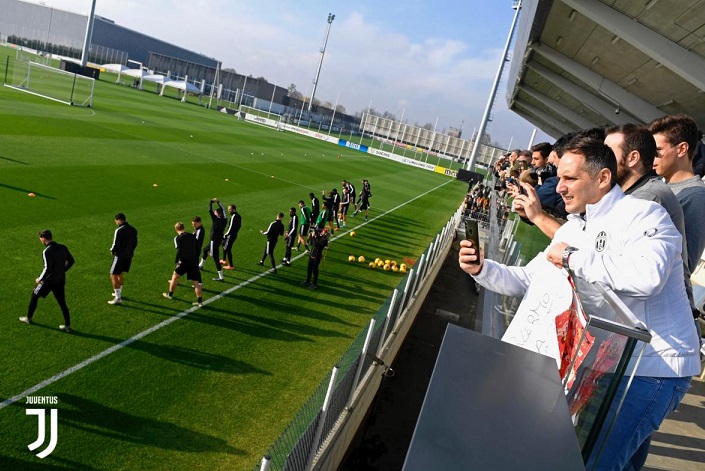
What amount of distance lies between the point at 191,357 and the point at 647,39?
403 inches

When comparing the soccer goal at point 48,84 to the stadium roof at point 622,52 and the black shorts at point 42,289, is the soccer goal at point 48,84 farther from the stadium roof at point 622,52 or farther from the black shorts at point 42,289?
the stadium roof at point 622,52

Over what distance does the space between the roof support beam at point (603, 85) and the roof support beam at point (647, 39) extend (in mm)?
4551

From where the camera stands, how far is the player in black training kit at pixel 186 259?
332 inches

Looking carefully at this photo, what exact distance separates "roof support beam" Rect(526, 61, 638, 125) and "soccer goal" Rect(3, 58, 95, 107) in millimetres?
28858

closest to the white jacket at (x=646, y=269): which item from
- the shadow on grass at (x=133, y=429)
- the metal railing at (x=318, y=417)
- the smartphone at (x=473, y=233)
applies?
the smartphone at (x=473, y=233)

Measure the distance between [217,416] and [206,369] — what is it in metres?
1.07

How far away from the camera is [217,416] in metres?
5.89

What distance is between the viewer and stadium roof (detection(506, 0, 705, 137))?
29.2 feet

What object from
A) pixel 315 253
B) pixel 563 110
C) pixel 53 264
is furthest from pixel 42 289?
pixel 563 110

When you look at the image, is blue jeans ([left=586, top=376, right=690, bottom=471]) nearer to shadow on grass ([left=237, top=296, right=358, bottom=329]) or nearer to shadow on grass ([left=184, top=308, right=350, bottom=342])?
shadow on grass ([left=184, top=308, right=350, bottom=342])

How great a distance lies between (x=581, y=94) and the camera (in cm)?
1698

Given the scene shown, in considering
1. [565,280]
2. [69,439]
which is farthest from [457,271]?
[565,280]

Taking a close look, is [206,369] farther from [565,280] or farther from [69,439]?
[565,280]

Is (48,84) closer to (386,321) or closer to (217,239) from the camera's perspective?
(217,239)
